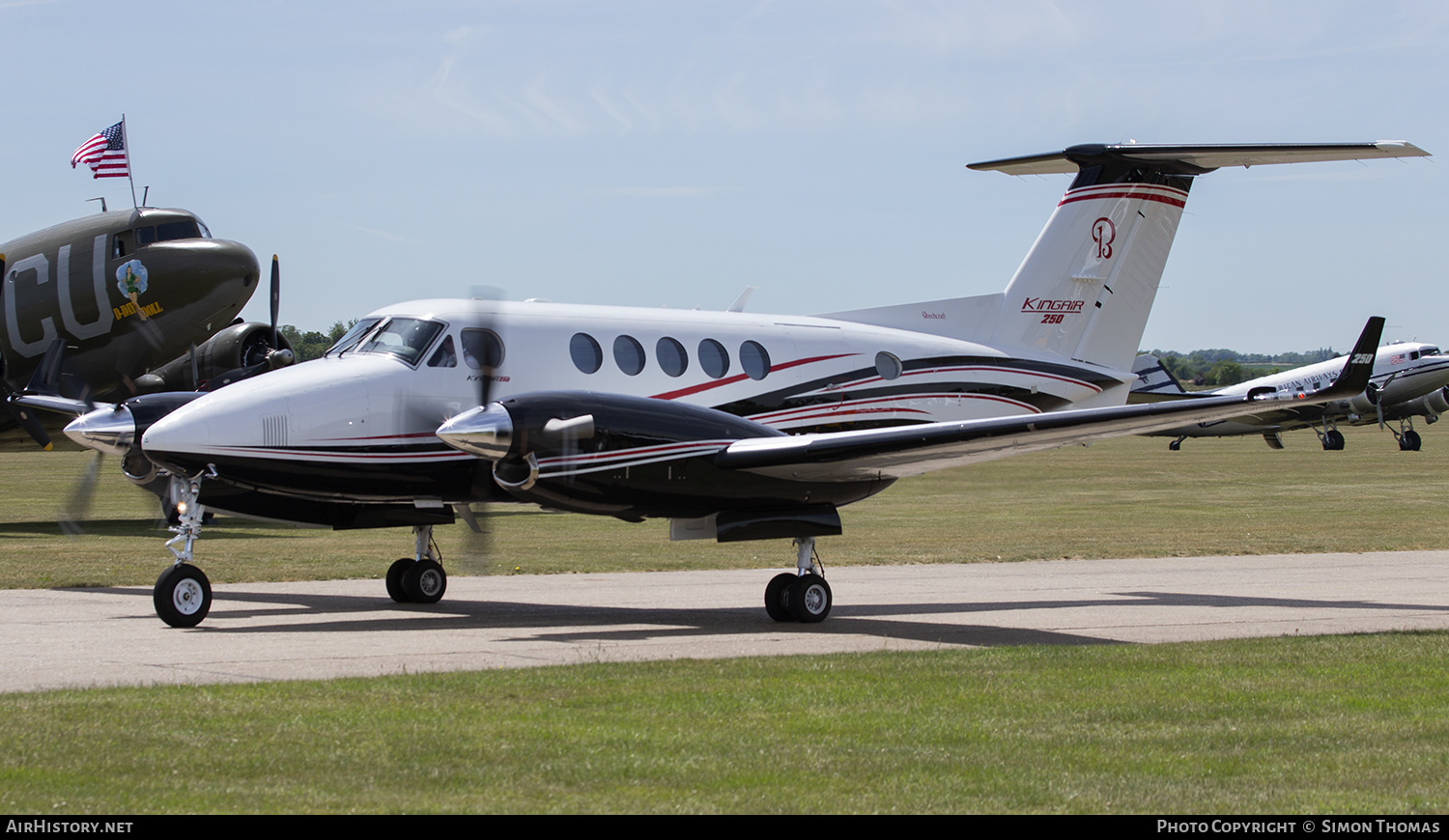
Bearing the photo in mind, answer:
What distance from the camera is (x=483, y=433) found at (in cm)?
1177

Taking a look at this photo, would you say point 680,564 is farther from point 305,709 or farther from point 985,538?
point 305,709

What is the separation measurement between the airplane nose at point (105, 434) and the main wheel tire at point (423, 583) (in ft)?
11.2

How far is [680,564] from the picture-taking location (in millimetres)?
20625

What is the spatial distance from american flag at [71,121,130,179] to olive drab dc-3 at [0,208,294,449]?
2.77 m

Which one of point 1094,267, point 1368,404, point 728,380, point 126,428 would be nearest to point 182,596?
point 126,428

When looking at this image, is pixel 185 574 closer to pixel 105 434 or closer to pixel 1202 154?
pixel 105 434

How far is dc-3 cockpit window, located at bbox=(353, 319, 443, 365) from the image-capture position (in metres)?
13.7

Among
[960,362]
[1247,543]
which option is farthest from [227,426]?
[1247,543]

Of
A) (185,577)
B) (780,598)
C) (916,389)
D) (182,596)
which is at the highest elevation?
(916,389)

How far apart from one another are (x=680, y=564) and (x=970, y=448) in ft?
27.6

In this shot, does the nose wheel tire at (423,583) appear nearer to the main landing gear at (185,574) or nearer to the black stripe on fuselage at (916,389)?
the main landing gear at (185,574)

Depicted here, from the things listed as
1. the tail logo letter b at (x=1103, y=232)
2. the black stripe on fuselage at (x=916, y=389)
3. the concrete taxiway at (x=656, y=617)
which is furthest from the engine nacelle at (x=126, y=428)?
the tail logo letter b at (x=1103, y=232)

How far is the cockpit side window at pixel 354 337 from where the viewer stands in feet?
46.0

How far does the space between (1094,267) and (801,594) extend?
7167mm
